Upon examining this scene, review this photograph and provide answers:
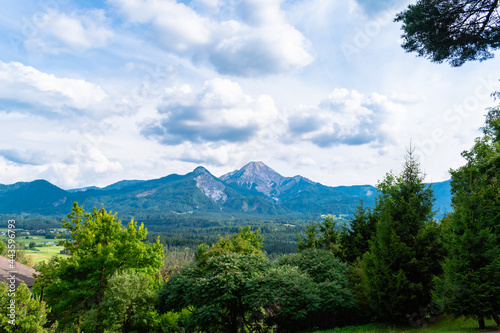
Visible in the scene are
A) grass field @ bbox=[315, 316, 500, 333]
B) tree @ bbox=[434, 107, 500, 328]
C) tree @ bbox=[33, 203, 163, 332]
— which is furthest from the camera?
tree @ bbox=[33, 203, 163, 332]

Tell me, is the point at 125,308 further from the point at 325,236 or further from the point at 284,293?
the point at 325,236

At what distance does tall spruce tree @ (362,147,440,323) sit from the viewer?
49.4ft

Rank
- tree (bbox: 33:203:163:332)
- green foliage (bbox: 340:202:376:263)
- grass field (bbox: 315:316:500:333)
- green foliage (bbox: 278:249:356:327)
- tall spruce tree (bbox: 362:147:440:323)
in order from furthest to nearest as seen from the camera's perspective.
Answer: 1. green foliage (bbox: 340:202:376:263)
2. tree (bbox: 33:203:163:332)
3. green foliage (bbox: 278:249:356:327)
4. tall spruce tree (bbox: 362:147:440:323)
5. grass field (bbox: 315:316:500:333)

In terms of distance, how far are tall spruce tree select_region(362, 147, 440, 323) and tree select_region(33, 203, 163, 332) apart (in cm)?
1667

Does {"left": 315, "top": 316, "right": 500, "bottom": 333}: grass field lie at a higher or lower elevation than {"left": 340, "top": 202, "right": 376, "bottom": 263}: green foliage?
lower

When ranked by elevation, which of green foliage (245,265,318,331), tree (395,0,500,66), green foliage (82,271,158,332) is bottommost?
green foliage (82,271,158,332)

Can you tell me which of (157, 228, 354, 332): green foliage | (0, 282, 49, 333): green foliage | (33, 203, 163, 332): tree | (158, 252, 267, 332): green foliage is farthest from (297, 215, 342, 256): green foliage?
(0, 282, 49, 333): green foliage

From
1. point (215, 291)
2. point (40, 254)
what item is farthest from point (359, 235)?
point (40, 254)

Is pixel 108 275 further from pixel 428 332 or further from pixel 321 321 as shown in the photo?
pixel 428 332

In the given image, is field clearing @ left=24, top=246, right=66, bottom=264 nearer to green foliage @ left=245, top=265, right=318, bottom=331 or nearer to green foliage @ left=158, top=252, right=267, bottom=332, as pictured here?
green foliage @ left=158, top=252, right=267, bottom=332

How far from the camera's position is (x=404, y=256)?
15305mm

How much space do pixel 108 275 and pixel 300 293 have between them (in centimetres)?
1445

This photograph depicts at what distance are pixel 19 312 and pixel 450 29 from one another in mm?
26444

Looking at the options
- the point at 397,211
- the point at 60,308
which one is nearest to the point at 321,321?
the point at 397,211
